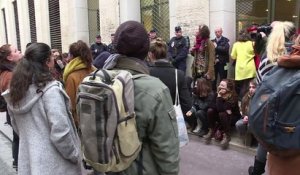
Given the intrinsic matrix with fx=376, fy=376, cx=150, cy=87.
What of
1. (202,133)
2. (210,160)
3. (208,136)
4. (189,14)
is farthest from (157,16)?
(210,160)

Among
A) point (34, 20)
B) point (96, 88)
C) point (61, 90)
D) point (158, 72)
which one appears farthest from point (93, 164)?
point (34, 20)

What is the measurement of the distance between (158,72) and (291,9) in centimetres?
597

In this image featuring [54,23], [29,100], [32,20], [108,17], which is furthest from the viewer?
[32,20]

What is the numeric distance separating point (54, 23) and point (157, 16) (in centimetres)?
650

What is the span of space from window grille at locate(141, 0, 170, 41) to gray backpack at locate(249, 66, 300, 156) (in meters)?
8.19

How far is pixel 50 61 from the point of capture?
3252mm

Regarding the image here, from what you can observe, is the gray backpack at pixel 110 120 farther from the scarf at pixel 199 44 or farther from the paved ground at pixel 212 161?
the scarf at pixel 199 44

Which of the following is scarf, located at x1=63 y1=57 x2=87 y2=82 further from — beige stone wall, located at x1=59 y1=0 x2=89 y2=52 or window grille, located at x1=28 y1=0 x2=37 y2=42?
window grille, located at x1=28 y1=0 x2=37 y2=42

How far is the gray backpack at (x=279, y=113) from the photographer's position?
6.97 feet

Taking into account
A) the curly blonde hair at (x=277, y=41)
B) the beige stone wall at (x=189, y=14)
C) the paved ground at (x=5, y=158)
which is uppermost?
the beige stone wall at (x=189, y=14)

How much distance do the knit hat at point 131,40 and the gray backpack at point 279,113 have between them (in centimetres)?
79

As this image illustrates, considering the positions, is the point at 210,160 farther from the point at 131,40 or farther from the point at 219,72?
the point at 131,40

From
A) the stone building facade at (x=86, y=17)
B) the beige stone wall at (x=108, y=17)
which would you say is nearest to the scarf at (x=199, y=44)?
the stone building facade at (x=86, y=17)

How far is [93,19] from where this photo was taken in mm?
14094
